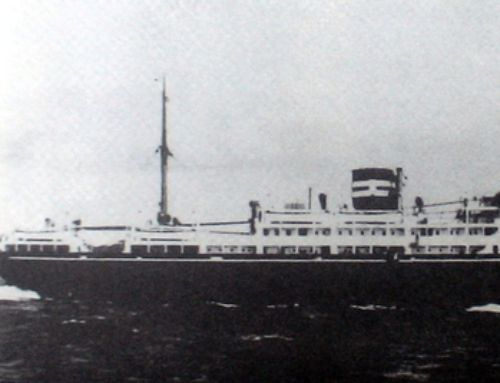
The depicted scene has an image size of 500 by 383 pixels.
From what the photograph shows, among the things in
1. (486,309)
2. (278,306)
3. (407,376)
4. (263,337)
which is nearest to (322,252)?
(278,306)

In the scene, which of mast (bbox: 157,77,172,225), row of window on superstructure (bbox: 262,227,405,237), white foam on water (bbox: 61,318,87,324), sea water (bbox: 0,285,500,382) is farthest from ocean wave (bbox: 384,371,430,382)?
row of window on superstructure (bbox: 262,227,405,237)

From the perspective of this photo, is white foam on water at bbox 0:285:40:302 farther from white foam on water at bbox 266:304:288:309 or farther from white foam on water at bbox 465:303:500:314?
white foam on water at bbox 465:303:500:314

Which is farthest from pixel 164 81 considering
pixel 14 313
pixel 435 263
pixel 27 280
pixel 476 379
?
pixel 27 280

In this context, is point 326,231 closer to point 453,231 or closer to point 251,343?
point 453,231

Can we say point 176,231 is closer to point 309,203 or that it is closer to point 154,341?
point 309,203

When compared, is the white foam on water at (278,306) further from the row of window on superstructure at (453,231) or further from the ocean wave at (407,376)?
the ocean wave at (407,376)

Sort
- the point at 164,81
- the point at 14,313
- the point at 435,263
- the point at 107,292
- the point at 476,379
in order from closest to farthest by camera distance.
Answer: the point at 476,379 < the point at 164,81 < the point at 14,313 < the point at 435,263 < the point at 107,292
